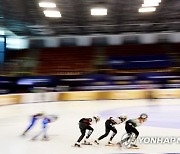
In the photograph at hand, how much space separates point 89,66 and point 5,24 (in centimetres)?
727

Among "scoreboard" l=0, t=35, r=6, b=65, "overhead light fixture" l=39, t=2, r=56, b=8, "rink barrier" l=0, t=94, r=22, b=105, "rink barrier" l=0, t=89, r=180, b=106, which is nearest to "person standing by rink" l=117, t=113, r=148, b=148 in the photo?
"rink barrier" l=0, t=94, r=22, b=105

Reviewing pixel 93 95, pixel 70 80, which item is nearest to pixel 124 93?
pixel 93 95

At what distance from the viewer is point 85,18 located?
21.4m

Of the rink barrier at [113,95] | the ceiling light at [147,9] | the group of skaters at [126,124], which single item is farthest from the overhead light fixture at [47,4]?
the group of skaters at [126,124]

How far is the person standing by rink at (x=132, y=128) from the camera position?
6.10 metres

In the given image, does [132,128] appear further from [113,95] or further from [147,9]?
[147,9]

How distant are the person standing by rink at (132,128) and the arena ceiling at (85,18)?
11.5 m

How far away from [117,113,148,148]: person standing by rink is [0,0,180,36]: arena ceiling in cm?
1148

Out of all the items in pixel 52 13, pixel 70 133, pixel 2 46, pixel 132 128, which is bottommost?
pixel 70 133

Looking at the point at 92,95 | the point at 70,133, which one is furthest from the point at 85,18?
the point at 70,133

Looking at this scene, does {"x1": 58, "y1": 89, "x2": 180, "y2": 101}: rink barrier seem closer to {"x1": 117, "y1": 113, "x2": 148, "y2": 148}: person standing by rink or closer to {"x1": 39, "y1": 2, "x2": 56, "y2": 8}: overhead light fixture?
{"x1": 39, "y1": 2, "x2": 56, "y2": 8}: overhead light fixture

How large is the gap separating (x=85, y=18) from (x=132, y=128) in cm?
1612

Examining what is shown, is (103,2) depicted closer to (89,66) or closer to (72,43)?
(89,66)

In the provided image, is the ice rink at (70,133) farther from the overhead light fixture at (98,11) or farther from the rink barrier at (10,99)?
the overhead light fixture at (98,11)
